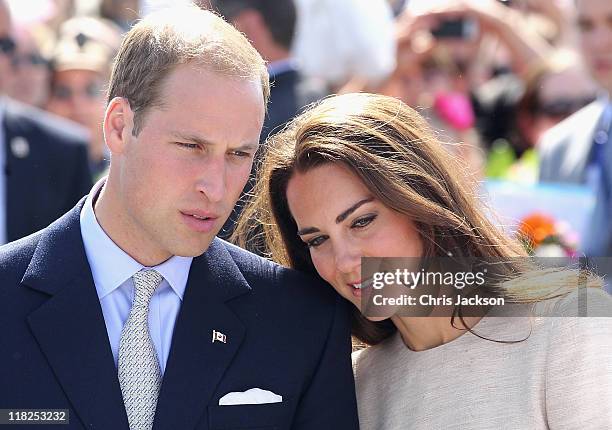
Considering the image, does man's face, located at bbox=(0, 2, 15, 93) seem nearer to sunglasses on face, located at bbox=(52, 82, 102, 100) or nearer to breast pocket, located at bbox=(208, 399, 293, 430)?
sunglasses on face, located at bbox=(52, 82, 102, 100)

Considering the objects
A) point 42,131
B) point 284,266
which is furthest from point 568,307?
point 42,131

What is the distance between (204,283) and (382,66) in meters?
3.66

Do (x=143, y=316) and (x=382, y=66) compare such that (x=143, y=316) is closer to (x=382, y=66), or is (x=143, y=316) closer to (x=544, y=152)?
(x=544, y=152)

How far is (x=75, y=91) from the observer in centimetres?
652

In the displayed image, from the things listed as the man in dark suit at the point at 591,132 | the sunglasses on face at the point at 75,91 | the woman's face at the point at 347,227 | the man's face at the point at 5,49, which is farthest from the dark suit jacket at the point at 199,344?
the sunglasses on face at the point at 75,91

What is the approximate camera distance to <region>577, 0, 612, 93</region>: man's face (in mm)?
5070

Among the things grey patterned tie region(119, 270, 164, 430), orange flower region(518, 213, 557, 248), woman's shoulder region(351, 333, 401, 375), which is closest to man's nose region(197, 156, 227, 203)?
grey patterned tie region(119, 270, 164, 430)

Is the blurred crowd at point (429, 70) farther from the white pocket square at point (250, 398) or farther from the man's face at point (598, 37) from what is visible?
the white pocket square at point (250, 398)

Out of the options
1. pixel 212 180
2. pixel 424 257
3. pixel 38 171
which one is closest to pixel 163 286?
Result: pixel 212 180

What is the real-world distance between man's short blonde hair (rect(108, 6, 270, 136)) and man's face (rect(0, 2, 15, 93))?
3053 mm

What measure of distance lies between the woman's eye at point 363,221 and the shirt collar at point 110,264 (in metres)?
0.45

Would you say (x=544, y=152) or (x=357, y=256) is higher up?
(x=357, y=256)

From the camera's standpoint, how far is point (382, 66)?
6270 millimetres

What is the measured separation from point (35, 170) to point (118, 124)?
2.77 meters
